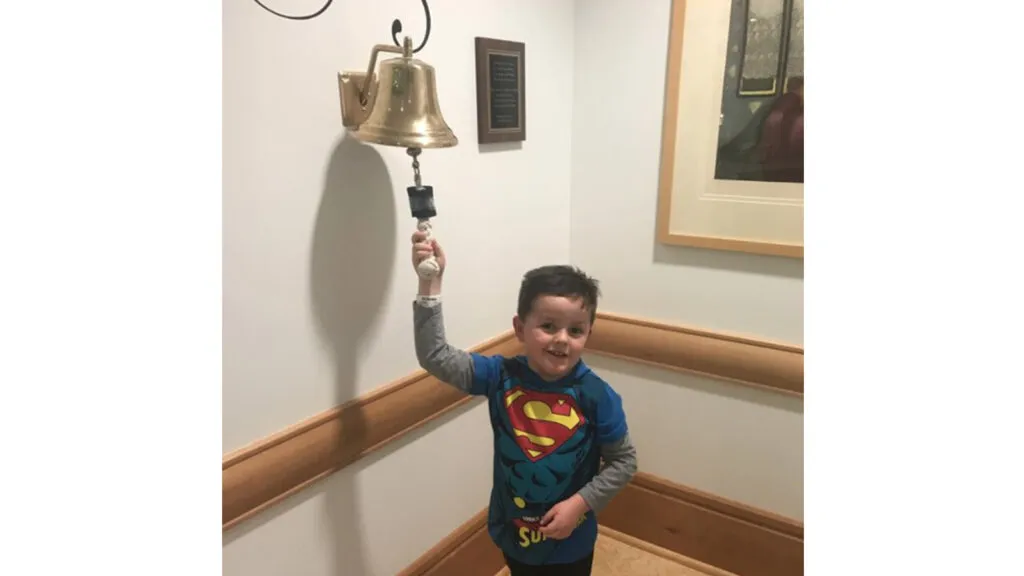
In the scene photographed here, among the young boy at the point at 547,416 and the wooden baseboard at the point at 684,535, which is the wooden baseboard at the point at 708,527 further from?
the young boy at the point at 547,416

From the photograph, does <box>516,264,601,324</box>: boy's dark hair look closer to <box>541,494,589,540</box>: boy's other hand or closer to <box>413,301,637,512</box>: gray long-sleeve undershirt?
<box>413,301,637,512</box>: gray long-sleeve undershirt

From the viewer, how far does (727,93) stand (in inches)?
66.6

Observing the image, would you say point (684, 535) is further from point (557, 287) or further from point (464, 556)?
point (557, 287)

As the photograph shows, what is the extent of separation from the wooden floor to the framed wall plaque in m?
1.24

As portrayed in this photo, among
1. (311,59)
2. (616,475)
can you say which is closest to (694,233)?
(616,475)

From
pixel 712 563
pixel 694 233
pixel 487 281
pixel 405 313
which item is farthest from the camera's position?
pixel 712 563

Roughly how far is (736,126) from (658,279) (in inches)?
18.9

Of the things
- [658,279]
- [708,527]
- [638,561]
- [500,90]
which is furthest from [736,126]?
[638,561]

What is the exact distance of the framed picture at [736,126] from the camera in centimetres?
162

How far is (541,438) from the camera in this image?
128 cm

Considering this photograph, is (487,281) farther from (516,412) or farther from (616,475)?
(616,475)

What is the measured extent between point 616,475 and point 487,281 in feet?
2.03

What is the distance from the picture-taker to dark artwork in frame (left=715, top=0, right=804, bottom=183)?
5.23ft

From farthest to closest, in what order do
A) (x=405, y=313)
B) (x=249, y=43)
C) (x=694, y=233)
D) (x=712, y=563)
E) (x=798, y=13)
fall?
(x=712, y=563), (x=694, y=233), (x=798, y=13), (x=405, y=313), (x=249, y=43)
